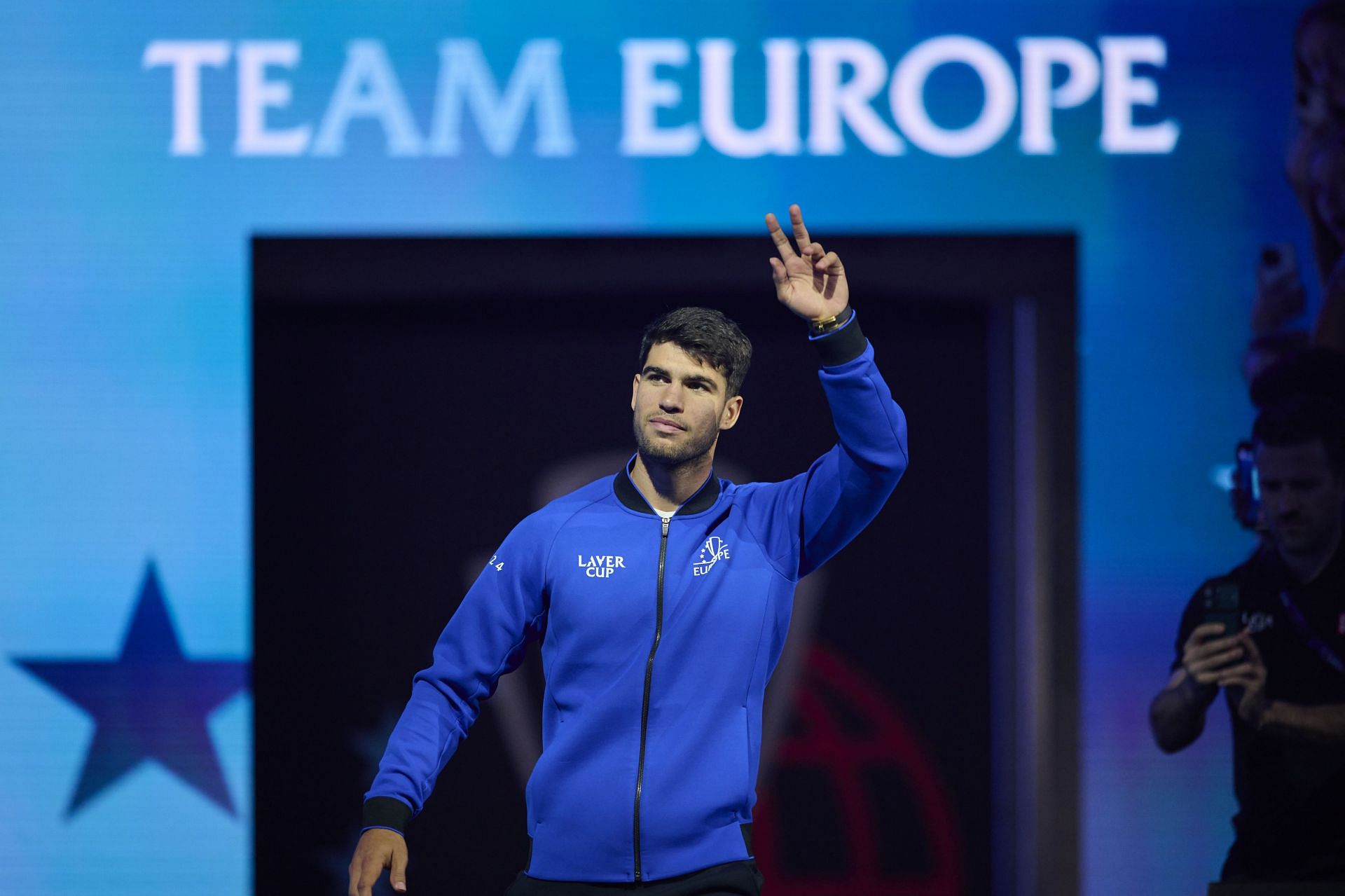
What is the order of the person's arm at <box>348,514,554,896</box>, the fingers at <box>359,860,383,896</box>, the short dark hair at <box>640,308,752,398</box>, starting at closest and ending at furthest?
1. the fingers at <box>359,860,383,896</box>
2. the person's arm at <box>348,514,554,896</box>
3. the short dark hair at <box>640,308,752,398</box>

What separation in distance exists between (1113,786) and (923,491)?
918mm

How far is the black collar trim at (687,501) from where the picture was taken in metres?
2.49

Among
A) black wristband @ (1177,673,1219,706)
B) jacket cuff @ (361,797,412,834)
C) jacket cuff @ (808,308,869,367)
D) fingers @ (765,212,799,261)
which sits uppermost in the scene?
fingers @ (765,212,799,261)

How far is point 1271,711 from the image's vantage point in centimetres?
344

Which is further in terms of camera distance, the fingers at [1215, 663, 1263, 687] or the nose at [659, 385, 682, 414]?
the fingers at [1215, 663, 1263, 687]

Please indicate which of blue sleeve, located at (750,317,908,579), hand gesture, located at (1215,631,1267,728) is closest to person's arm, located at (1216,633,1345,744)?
hand gesture, located at (1215,631,1267,728)

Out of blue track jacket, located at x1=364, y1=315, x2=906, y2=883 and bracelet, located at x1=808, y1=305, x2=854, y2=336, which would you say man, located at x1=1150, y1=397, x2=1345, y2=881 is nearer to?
blue track jacket, located at x1=364, y1=315, x2=906, y2=883

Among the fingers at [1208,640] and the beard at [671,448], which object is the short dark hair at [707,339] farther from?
the fingers at [1208,640]

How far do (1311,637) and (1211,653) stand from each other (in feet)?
0.87

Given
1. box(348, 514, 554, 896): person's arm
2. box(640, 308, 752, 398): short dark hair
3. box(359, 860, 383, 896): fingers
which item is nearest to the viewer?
box(359, 860, 383, 896): fingers

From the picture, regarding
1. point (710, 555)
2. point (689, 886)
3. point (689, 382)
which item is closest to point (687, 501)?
point (710, 555)

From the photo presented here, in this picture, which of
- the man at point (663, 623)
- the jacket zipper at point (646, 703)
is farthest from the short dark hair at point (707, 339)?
the jacket zipper at point (646, 703)

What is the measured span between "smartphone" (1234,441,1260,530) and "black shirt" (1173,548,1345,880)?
0.11 m

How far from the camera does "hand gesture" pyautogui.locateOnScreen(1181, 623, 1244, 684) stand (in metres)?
3.45
